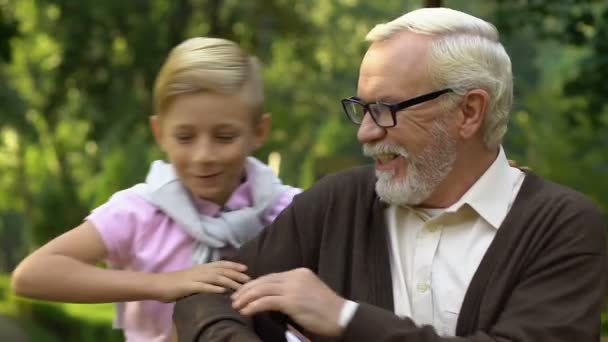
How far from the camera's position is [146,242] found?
310 cm

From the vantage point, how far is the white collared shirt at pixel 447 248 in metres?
2.73

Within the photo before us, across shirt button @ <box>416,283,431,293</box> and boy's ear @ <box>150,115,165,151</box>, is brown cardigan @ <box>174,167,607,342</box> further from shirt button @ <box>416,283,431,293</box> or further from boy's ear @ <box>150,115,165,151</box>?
boy's ear @ <box>150,115,165,151</box>

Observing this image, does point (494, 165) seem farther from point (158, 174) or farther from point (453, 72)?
point (158, 174)

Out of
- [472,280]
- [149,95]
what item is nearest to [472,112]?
[472,280]

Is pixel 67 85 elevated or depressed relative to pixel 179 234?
depressed

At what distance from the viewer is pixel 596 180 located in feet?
37.1

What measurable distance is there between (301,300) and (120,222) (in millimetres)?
721

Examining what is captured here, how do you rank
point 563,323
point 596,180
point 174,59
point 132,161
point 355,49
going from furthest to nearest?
point 355,49 → point 132,161 → point 596,180 → point 174,59 → point 563,323

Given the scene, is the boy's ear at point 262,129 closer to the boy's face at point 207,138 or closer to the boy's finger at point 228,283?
the boy's face at point 207,138

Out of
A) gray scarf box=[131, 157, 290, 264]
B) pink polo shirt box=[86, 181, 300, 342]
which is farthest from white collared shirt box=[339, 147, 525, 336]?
pink polo shirt box=[86, 181, 300, 342]

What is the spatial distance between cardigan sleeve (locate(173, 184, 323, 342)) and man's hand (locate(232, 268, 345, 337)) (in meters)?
0.16

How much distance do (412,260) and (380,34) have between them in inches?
22.4

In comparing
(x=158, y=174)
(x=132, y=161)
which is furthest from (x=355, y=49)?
(x=158, y=174)

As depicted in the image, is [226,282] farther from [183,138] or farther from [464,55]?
[464,55]
